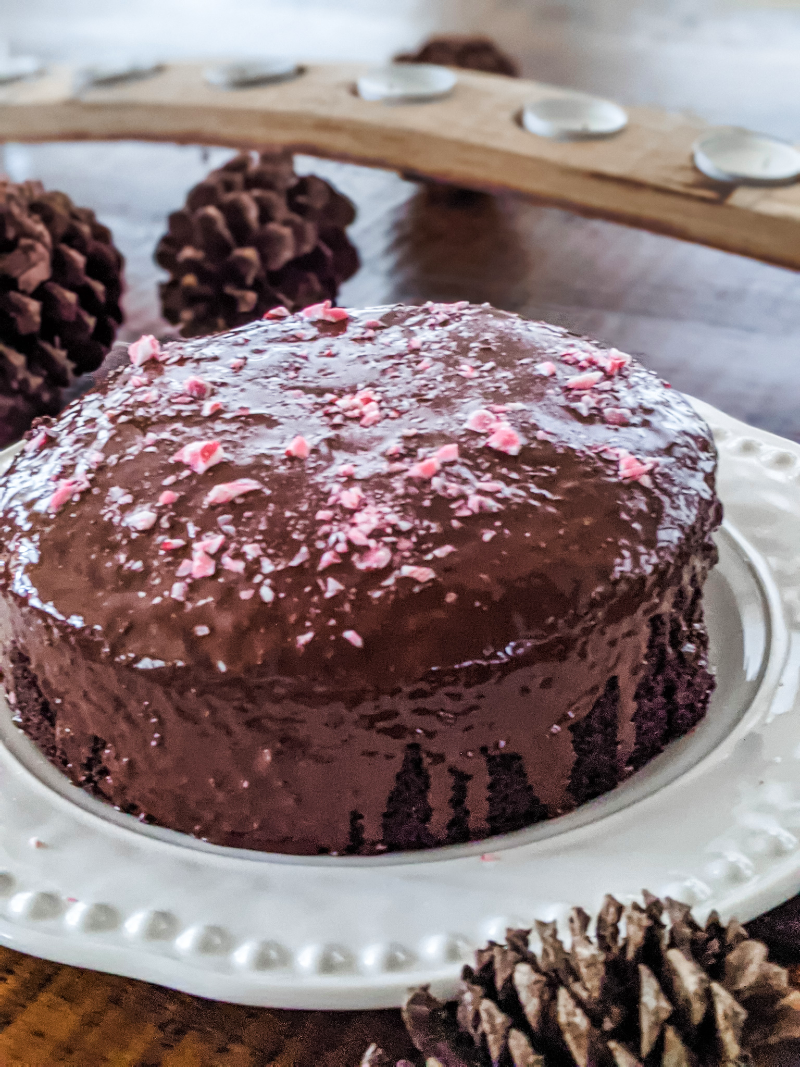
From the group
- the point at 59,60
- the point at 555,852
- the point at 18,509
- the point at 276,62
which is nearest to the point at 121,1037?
the point at 555,852

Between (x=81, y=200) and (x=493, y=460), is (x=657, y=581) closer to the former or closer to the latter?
(x=493, y=460)

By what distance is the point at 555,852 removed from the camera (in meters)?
0.82

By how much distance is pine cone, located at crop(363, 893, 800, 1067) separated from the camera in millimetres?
628

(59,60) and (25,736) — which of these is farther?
(59,60)

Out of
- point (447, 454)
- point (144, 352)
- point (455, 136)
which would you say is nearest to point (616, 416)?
point (447, 454)

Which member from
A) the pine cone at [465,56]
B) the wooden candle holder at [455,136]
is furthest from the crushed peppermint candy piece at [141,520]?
the pine cone at [465,56]

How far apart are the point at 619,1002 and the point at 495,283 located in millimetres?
1379

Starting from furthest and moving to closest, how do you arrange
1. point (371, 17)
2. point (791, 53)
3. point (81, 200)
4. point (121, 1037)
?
1. point (371, 17)
2. point (791, 53)
3. point (81, 200)
4. point (121, 1037)

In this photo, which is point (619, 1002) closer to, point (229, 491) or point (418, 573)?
point (418, 573)

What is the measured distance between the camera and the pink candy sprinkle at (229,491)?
0.90 meters

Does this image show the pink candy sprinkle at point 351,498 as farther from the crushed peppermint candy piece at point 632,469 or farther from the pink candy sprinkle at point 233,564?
the crushed peppermint candy piece at point 632,469

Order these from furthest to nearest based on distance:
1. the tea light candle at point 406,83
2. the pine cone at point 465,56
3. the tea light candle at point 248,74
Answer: the pine cone at point 465,56 < the tea light candle at point 248,74 < the tea light candle at point 406,83

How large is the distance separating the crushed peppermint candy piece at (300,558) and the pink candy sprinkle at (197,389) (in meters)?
0.26

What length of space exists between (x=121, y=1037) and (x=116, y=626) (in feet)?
0.95
